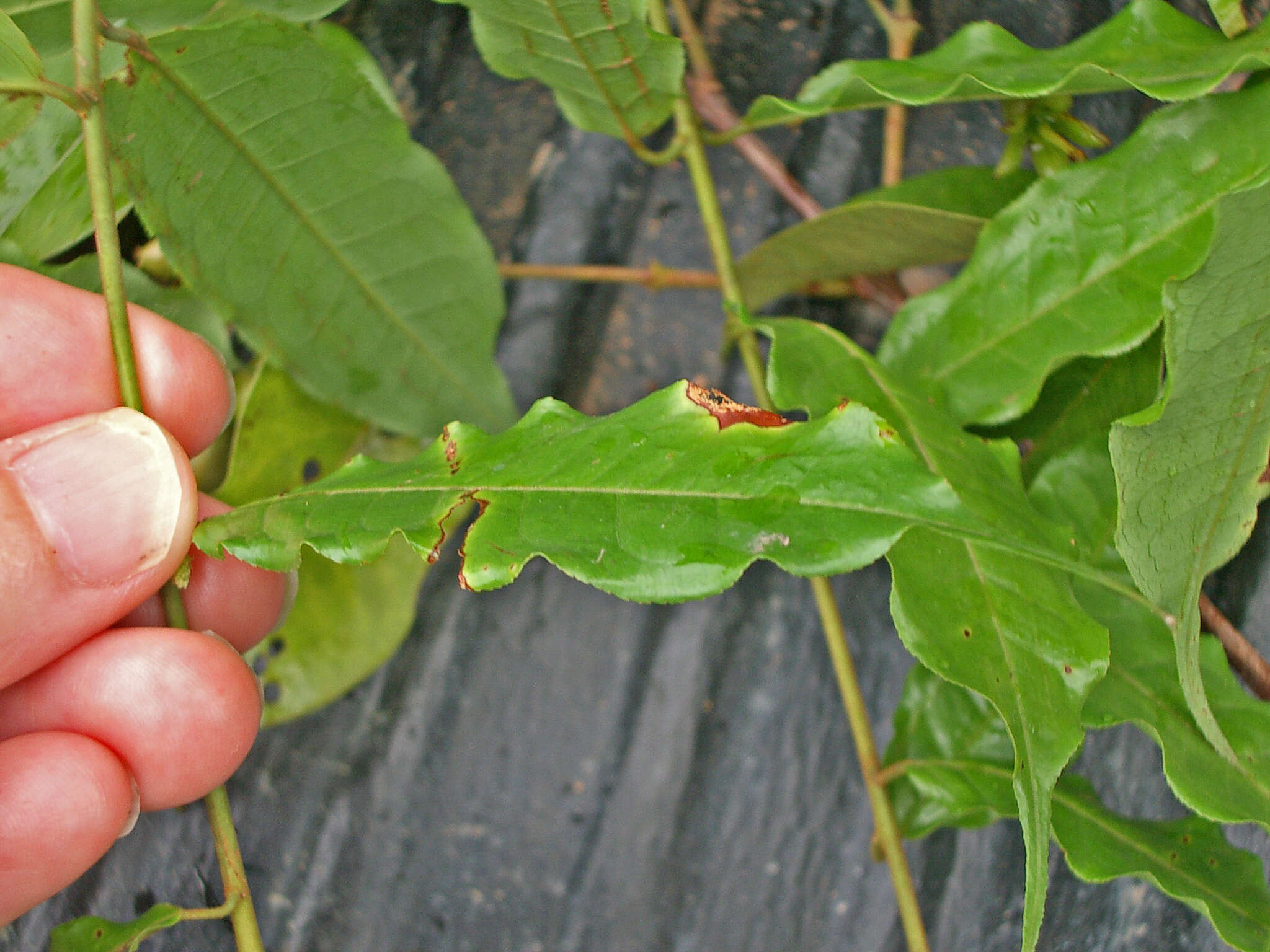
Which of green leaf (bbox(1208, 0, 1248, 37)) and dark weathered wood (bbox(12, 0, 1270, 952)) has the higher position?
green leaf (bbox(1208, 0, 1248, 37))

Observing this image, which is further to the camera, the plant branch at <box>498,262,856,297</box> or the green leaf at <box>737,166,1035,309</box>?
the plant branch at <box>498,262,856,297</box>

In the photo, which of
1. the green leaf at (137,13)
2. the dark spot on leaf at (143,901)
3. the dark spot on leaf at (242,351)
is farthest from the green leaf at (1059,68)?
the dark spot on leaf at (143,901)

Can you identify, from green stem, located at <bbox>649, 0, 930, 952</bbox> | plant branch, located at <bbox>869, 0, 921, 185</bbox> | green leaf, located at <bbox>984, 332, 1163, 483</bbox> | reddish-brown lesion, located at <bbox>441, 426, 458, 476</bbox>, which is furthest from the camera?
plant branch, located at <bbox>869, 0, 921, 185</bbox>

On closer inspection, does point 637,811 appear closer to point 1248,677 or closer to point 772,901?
point 772,901

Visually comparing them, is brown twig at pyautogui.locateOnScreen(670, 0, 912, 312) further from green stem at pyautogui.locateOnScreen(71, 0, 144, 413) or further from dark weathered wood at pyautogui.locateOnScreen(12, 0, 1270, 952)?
green stem at pyautogui.locateOnScreen(71, 0, 144, 413)

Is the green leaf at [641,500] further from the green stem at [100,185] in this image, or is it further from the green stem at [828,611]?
the green stem at [828,611]

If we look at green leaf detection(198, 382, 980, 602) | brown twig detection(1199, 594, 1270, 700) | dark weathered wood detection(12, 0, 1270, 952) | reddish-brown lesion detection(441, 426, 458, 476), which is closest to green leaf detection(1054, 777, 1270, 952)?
brown twig detection(1199, 594, 1270, 700)

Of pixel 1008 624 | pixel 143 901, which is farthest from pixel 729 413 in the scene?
pixel 143 901
